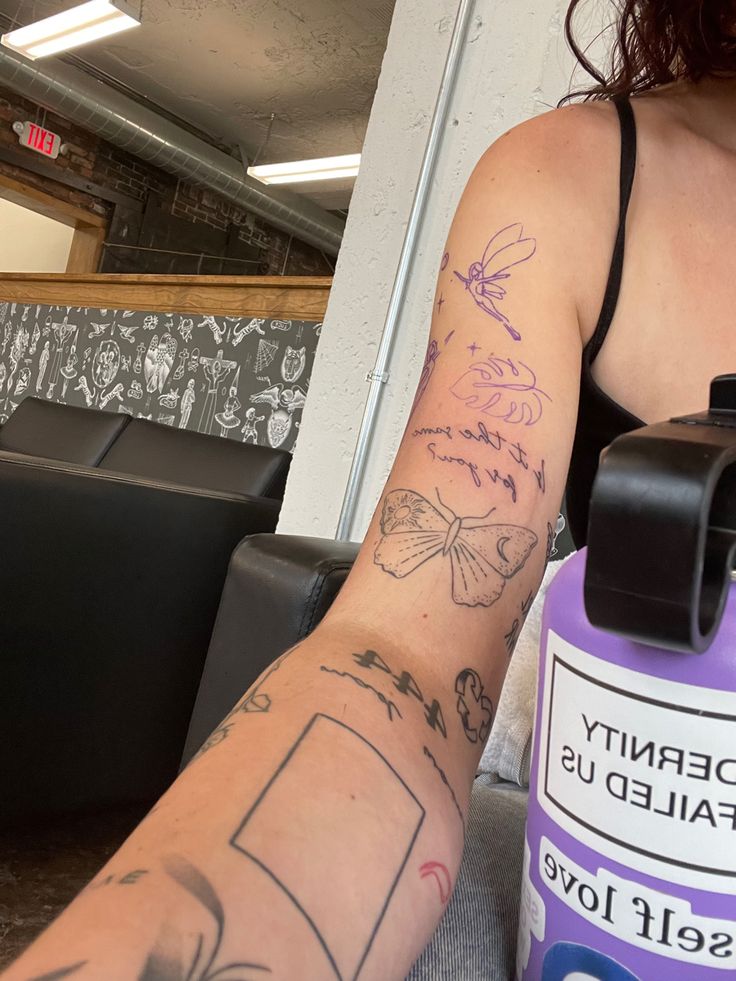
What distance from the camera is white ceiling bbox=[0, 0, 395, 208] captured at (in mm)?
5672

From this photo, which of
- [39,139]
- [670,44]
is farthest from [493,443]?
[39,139]

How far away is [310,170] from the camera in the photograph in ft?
22.4

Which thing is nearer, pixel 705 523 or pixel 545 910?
pixel 705 523

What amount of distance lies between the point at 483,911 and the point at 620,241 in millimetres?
515

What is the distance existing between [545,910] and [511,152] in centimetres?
55

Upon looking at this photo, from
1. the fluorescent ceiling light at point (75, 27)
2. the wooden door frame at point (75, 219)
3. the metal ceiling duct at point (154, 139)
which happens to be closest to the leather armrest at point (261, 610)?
the fluorescent ceiling light at point (75, 27)

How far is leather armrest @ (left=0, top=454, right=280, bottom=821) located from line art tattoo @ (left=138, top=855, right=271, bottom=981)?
119 cm

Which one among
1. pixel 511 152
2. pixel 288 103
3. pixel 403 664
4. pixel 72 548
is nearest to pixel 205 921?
pixel 403 664

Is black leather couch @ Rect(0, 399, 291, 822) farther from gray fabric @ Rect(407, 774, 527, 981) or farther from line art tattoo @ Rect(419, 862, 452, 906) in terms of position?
line art tattoo @ Rect(419, 862, 452, 906)

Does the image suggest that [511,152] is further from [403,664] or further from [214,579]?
[214,579]

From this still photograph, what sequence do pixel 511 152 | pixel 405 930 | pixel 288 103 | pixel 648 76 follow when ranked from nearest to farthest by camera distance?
pixel 405 930, pixel 511 152, pixel 648 76, pixel 288 103

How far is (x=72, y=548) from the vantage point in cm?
142

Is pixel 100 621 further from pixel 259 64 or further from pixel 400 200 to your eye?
pixel 259 64

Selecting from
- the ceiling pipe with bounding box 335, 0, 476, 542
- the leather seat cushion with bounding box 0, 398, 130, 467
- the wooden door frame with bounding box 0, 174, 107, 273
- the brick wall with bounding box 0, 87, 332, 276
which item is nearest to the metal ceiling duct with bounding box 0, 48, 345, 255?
the brick wall with bounding box 0, 87, 332, 276
